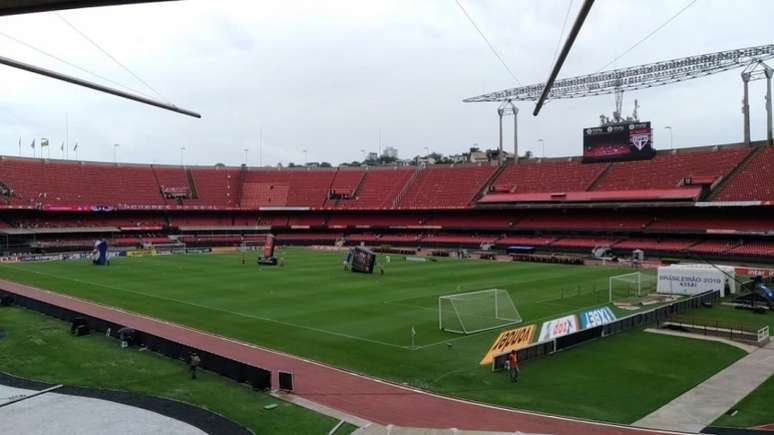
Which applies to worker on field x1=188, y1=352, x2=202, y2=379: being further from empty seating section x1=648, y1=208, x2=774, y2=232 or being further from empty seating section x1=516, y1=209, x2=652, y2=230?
empty seating section x1=516, y1=209, x2=652, y2=230

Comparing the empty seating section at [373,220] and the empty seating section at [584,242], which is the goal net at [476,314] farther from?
the empty seating section at [373,220]

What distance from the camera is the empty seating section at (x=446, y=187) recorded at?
87625 mm

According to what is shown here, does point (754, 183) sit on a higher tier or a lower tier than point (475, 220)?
higher

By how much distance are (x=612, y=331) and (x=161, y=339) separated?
19436 millimetres

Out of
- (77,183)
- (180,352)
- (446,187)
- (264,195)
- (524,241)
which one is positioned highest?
(77,183)

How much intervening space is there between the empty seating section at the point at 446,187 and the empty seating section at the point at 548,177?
11.7 feet

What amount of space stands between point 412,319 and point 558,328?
27.6 feet

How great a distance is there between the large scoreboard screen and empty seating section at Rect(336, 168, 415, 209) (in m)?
30.3

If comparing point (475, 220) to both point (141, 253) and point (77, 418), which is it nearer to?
point (141, 253)

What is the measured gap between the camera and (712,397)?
18.0 m

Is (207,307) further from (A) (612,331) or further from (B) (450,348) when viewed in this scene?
(A) (612,331)

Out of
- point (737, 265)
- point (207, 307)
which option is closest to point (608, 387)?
point (207, 307)

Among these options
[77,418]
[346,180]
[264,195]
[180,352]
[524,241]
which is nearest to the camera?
[77,418]

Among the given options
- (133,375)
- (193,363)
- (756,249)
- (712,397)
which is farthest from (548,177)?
(133,375)
